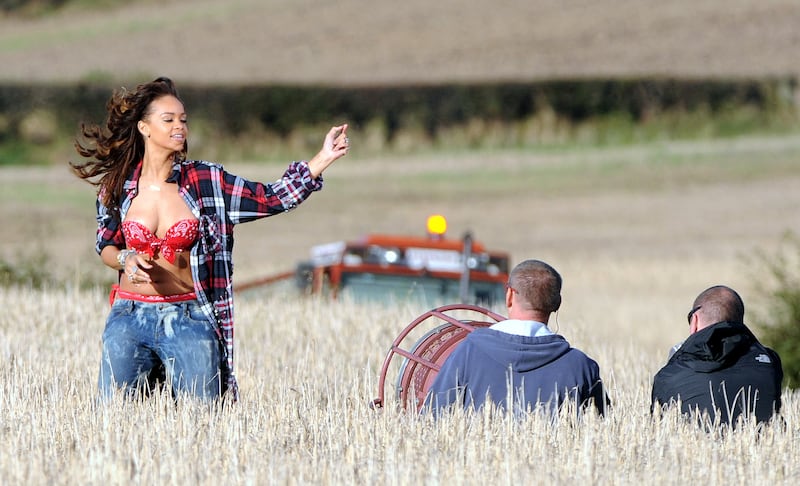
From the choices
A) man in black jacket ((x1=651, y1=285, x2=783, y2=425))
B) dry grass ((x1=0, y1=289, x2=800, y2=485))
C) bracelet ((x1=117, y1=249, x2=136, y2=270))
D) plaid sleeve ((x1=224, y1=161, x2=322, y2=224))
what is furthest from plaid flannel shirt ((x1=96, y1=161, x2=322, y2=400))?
man in black jacket ((x1=651, y1=285, x2=783, y2=425))

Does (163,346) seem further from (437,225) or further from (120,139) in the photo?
(437,225)

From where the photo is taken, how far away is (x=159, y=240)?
642 cm

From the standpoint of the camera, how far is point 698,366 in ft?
20.8

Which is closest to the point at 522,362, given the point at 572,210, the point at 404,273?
the point at 404,273

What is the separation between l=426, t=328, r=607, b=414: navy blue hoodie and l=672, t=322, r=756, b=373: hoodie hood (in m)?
0.52

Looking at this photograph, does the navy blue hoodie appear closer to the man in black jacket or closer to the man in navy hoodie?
the man in navy hoodie

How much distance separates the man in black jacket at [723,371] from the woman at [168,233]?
170 cm

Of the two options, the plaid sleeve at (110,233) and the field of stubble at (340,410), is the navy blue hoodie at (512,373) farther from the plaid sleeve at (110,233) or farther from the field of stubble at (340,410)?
the plaid sleeve at (110,233)

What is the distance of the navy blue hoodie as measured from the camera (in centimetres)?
602

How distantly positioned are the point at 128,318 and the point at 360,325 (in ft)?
14.4

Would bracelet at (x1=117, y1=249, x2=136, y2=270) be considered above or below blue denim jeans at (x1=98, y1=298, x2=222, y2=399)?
above

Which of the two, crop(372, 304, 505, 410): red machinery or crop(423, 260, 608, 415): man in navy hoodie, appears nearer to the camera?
crop(423, 260, 608, 415): man in navy hoodie

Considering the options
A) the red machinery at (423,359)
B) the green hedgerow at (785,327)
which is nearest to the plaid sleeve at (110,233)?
the red machinery at (423,359)

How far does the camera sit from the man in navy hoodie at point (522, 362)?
603 centimetres
